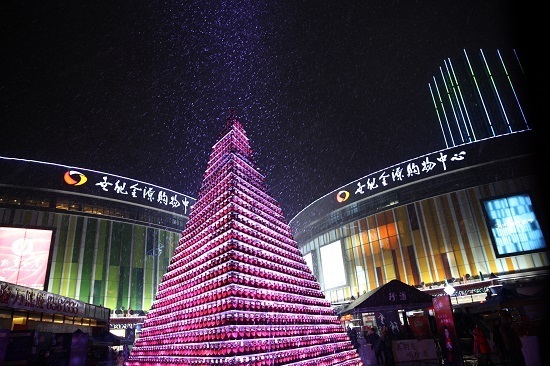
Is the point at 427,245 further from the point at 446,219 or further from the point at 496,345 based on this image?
the point at 496,345

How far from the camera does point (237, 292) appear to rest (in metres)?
5.79

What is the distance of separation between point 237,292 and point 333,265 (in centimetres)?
3415

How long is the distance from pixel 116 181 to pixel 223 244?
2956 centimetres

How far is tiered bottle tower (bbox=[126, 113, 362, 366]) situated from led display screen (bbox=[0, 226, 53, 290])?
20.3 meters

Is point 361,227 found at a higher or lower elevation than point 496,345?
higher

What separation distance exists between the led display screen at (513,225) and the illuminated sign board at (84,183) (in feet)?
107

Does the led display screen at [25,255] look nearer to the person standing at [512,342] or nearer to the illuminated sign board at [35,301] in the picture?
the illuminated sign board at [35,301]

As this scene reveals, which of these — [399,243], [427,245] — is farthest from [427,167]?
[399,243]

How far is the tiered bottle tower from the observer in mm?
5643

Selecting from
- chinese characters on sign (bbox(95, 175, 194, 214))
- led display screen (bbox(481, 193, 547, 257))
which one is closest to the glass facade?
led display screen (bbox(481, 193, 547, 257))

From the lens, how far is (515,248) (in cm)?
2408

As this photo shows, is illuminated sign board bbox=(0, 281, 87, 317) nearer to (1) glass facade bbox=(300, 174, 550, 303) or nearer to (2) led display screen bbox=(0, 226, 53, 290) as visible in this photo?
(2) led display screen bbox=(0, 226, 53, 290)

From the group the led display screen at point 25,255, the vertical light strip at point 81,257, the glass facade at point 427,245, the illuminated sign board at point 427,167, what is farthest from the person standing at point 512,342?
the vertical light strip at point 81,257

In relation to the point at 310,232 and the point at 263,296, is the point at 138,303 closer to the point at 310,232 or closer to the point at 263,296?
the point at 310,232
